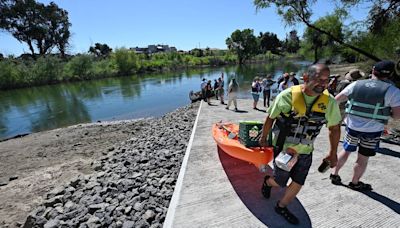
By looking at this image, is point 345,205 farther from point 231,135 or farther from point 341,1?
point 341,1

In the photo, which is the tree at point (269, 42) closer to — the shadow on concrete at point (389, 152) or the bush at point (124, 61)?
the bush at point (124, 61)

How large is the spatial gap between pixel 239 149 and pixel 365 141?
185 cm

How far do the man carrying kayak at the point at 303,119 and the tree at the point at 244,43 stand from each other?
283 ft

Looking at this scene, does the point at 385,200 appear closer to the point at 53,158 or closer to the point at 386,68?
the point at 386,68

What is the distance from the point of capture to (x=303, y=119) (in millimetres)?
2740

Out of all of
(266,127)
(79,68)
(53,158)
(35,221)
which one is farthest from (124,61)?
(266,127)

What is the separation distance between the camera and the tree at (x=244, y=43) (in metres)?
85.4

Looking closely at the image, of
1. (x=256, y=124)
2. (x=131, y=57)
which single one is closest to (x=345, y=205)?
(x=256, y=124)

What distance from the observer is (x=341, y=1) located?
14.7 meters

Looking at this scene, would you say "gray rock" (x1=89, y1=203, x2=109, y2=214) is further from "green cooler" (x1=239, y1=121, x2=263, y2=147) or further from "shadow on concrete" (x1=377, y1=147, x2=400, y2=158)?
"shadow on concrete" (x1=377, y1=147, x2=400, y2=158)

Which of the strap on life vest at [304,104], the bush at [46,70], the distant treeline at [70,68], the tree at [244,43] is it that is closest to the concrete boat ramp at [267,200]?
the strap on life vest at [304,104]

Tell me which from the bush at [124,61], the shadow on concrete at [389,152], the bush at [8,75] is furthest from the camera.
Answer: the bush at [124,61]

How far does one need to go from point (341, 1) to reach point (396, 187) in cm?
1444

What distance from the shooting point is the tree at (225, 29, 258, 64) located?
85375mm
